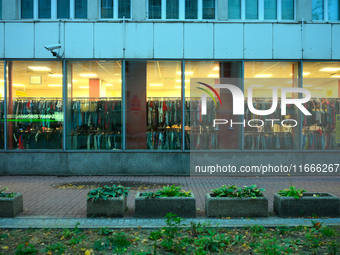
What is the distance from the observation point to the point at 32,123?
1191 centimetres

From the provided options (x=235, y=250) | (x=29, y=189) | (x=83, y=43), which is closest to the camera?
(x=235, y=250)

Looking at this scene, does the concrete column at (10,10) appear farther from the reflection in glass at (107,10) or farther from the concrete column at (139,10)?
the concrete column at (139,10)

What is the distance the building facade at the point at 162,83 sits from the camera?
37.3 feet

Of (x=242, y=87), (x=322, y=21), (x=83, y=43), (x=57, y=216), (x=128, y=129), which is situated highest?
(x=322, y=21)

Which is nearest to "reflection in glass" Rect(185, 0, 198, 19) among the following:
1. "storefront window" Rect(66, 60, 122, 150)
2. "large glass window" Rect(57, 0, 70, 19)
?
"storefront window" Rect(66, 60, 122, 150)

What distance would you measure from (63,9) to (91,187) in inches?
263

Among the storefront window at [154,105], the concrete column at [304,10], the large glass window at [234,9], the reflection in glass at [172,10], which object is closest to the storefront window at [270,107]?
the concrete column at [304,10]

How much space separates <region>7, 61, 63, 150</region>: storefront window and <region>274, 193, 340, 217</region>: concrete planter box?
834 centimetres

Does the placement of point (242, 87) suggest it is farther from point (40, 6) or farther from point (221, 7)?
point (40, 6)

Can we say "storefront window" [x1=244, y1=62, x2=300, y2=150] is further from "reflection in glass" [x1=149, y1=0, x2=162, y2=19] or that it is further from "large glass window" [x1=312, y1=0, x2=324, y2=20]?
"reflection in glass" [x1=149, y1=0, x2=162, y2=19]

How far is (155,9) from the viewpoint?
11625 millimetres

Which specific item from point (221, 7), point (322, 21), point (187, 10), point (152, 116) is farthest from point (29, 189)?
point (322, 21)

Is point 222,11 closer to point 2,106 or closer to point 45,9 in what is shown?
point 45,9

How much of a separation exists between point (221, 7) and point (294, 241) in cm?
892
